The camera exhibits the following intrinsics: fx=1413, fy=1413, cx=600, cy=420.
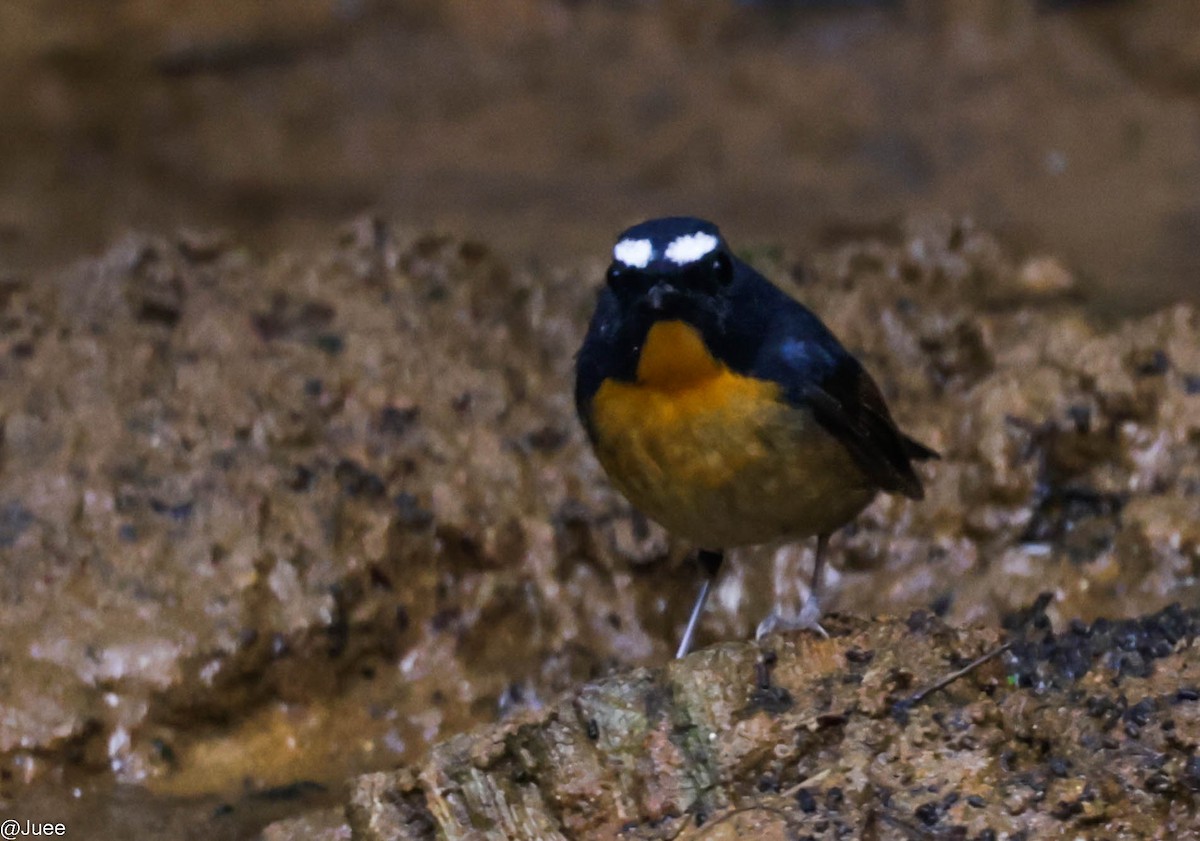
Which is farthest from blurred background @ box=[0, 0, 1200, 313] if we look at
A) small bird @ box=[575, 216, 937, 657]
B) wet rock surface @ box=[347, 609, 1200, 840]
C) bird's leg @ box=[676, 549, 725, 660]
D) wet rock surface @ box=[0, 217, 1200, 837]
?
wet rock surface @ box=[347, 609, 1200, 840]

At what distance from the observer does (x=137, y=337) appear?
5395mm

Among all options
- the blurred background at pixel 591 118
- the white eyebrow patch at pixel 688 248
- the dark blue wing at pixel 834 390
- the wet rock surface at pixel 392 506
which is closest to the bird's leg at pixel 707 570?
the wet rock surface at pixel 392 506

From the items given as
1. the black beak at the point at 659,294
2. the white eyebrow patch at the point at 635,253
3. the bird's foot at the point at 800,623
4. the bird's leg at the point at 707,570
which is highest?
the white eyebrow patch at the point at 635,253

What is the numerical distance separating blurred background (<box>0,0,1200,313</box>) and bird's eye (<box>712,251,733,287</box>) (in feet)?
13.1

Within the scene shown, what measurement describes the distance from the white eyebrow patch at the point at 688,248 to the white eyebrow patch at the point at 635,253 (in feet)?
0.16

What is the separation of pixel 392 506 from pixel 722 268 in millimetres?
1739

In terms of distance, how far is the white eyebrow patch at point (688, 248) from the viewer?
12.0 feet

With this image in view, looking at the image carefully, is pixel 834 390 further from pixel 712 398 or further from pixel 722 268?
pixel 722 268

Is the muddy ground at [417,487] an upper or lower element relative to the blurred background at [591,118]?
lower

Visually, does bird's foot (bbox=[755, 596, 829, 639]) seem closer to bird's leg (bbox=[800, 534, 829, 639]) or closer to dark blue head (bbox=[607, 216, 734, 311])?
bird's leg (bbox=[800, 534, 829, 639])

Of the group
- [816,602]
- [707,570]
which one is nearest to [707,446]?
[816,602]

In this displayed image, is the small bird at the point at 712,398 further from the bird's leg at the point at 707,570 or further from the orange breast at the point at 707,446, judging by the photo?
the bird's leg at the point at 707,570

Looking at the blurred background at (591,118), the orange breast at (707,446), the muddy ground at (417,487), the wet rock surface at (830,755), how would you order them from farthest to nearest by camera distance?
1. the blurred background at (591,118)
2. the muddy ground at (417,487)
3. the orange breast at (707,446)
4. the wet rock surface at (830,755)

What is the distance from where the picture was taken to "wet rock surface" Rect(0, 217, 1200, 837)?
4.54m
